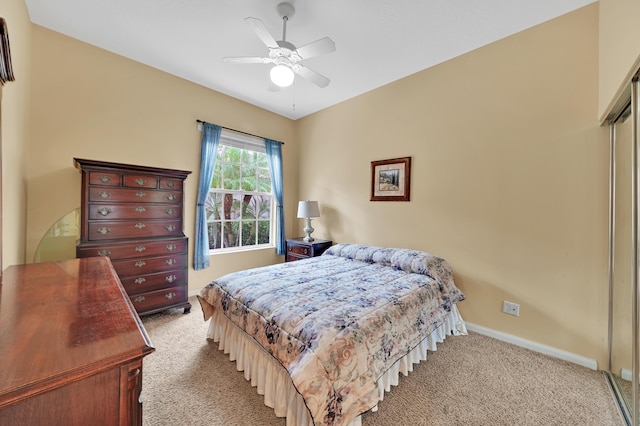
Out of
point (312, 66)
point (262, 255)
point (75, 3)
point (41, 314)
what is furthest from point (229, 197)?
point (41, 314)

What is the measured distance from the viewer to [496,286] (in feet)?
8.20

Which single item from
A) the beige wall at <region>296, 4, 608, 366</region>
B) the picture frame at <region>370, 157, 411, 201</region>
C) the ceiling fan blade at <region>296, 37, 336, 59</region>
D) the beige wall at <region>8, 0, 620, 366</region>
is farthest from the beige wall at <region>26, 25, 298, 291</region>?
the beige wall at <region>296, 4, 608, 366</region>

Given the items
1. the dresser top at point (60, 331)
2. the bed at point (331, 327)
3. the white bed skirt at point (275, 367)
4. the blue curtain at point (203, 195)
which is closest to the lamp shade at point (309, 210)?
the bed at point (331, 327)

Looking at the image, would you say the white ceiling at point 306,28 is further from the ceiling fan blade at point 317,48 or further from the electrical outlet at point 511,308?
the electrical outlet at point 511,308

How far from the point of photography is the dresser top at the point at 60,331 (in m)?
0.59

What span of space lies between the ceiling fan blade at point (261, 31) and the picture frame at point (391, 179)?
197 cm

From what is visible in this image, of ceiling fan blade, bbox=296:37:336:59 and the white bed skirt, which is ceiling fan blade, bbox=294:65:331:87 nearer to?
ceiling fan blade, bbox=296:37:336:59

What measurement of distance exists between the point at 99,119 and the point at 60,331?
2885mm

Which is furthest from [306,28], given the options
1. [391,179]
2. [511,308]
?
[511,308]

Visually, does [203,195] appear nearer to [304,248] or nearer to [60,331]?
[304,248]

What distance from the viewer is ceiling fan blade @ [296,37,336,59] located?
6.26ft

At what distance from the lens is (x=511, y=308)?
2.41m

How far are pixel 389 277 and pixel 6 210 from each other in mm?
3011

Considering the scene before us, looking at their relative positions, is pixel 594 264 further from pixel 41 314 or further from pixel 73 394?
pixel 41 314
